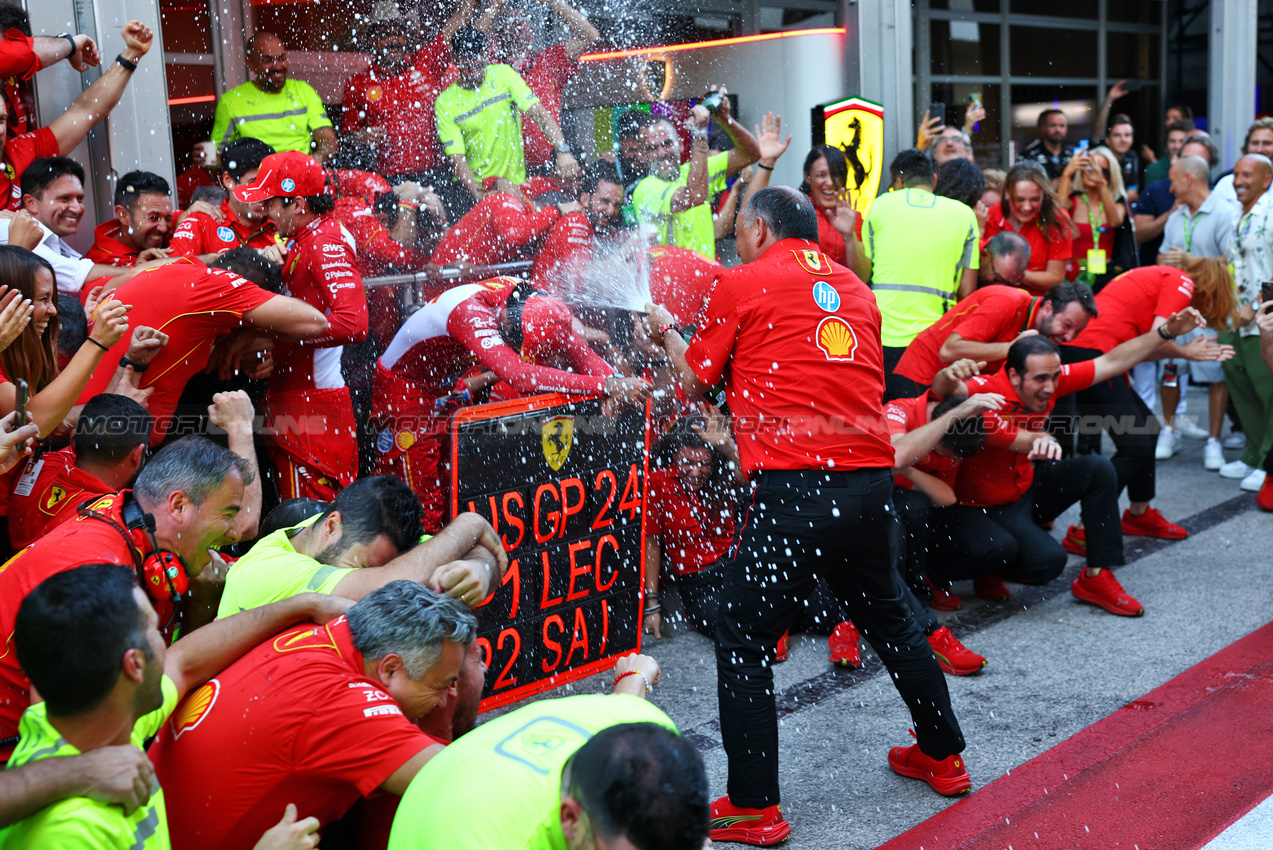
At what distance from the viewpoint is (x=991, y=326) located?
19.6 ft

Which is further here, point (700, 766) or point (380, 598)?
point (380, 598)

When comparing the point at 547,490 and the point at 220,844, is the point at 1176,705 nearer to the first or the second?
the point at 547,490

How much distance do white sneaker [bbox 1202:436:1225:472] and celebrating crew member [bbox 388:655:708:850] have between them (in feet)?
22.6

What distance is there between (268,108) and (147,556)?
419cm

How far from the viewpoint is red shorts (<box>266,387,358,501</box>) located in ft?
15.6

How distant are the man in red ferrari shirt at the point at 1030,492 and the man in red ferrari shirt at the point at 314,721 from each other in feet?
11.6

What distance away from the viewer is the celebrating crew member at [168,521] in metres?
2.92

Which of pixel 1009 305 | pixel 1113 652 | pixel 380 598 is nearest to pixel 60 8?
pixel 380 598

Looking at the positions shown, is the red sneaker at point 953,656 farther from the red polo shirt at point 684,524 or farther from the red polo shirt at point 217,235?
the red polo shirt at point 217,235

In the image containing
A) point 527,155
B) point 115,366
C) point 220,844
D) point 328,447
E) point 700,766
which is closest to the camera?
point 700,766

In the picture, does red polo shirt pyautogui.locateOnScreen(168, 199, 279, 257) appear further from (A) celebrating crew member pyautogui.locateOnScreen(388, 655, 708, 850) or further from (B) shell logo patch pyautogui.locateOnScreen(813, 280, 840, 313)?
(A) celebrating crew member pyautogui.locateOnScreen(388, 655, 708, 850)

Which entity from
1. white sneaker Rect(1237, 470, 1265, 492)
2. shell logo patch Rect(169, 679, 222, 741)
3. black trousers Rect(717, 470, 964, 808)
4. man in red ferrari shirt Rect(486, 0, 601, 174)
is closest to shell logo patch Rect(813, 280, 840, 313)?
black trousers Rect(717, 470, 964, 808)

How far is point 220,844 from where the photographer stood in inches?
99.7

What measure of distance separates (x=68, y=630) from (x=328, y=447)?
2734mm
